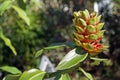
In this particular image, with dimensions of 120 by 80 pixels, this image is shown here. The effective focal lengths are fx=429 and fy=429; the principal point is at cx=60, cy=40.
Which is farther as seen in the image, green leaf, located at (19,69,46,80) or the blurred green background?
the blurred green background

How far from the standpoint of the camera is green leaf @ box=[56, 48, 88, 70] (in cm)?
126

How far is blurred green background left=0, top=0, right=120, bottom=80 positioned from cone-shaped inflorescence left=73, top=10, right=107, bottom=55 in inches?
170

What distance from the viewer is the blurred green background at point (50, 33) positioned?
20.1 feet

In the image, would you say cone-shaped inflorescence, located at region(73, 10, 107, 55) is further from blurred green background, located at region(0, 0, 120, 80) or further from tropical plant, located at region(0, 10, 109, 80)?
blurred green background, located at region(0, 0, 120, 80)

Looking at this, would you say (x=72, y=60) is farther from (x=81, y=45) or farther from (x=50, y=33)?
(x=50, y=33)

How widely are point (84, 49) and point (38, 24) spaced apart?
522 centimetres

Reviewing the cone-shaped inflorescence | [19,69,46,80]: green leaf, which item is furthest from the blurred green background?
the cone-shaped inflorescence

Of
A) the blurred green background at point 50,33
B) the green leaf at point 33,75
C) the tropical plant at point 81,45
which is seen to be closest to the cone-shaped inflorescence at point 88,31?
the tropical plant at point 81,45

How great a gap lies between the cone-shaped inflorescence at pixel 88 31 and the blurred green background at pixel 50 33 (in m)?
4.31

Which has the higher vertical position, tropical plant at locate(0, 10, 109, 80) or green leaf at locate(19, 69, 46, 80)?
tropical plant at locate(0, 10, 109, 80)

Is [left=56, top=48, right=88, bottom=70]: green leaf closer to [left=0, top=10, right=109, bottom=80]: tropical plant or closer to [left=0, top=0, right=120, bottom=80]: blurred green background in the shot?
[left=0, top=10, right=109, bottom=80]: tropical plant

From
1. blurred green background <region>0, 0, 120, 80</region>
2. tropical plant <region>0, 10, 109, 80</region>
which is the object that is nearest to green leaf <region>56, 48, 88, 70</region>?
tropical plant <region>0, 10, 109, 80</region>

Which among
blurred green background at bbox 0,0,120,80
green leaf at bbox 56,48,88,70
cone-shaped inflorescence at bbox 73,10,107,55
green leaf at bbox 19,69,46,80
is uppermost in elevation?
cone-shaped inflorescence at bbox 73,10,107,55

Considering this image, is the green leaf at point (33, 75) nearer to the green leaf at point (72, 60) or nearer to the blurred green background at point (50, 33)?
the green leaf at point (72, 60)
